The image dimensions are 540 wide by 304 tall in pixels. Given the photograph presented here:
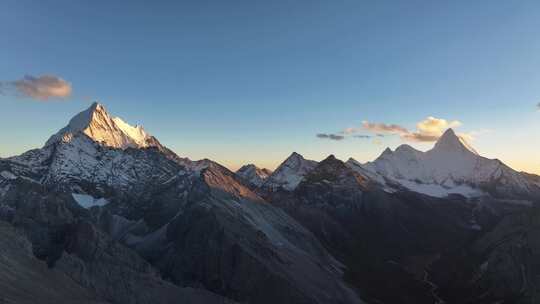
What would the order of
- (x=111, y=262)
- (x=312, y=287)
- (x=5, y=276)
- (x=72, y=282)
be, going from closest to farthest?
1. (x=5, y=276)
2. (x=72, y=282)
3. (x=111, y=262)
4. (x=312, y=287)

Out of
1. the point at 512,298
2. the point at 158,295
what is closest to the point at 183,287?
the point at 158,295

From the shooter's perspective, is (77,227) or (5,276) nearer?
(5,276)

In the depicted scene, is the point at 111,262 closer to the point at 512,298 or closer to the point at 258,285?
the point at 258,285

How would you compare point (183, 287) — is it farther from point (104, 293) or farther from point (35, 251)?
point (35, 251)

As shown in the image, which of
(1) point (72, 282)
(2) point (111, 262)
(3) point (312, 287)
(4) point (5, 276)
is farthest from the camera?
(3) point (312, 287)

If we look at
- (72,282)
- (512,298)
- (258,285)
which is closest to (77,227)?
(72,282)

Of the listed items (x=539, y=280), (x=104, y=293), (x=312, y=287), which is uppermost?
(x=539, y=280)

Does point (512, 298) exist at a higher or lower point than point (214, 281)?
higher

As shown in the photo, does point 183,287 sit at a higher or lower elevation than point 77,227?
lower

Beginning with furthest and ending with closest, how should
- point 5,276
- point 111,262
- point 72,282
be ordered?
point 111,262, point 72,282, point 5,276
